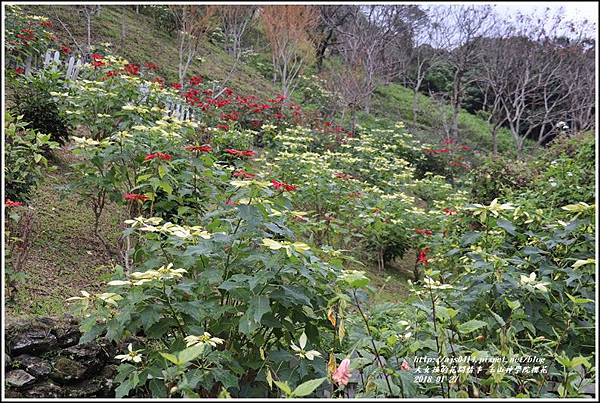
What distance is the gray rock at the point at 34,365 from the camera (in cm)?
212

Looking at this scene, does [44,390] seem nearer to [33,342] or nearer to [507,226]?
[33,342]

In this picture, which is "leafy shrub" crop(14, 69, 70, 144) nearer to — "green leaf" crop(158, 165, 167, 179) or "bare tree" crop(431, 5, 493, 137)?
"green leaf" crop(158, 165, 167, 179)

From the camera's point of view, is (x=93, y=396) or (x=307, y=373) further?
(x=93, y=396)

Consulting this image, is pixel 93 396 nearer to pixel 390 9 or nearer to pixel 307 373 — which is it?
pixel 307 373

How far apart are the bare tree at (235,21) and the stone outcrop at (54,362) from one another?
9423mm

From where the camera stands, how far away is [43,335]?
227 centimetres

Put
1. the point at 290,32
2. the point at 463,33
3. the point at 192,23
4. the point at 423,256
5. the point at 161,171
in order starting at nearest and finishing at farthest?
the point at 161,171, the point at 423,256, the point at 192,23, the point at 290,32, the point at 463,33

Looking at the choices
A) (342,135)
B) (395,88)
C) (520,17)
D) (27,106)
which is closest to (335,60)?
(395,88)

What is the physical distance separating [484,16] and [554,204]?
14220mm

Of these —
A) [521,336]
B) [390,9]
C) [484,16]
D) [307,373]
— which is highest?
[484,16]

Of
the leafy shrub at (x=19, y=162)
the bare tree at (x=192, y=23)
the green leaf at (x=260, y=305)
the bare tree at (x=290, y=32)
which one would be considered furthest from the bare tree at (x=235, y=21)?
the green leaf at (x=260, y=305)

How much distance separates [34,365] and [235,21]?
1151 centimetres

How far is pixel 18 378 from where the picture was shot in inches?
80.7

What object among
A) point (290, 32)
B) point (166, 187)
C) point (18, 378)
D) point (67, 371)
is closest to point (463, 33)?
point (290, 32)
